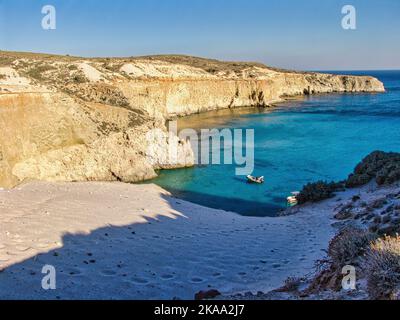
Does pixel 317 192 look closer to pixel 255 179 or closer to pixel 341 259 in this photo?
pixel 255 179

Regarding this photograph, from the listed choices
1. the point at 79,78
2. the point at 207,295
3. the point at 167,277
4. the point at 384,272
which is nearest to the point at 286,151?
the point at 79,78

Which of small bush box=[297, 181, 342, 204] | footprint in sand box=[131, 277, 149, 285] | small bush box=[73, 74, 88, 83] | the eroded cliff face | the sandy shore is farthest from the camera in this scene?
small bush box=[73, 74, 88, 83]

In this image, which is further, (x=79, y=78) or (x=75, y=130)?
(x=79, y=78)

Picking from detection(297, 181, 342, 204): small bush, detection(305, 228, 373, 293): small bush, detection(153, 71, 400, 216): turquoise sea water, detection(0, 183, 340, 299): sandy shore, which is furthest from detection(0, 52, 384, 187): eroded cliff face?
detection(305, 228, 373, 293): small bush

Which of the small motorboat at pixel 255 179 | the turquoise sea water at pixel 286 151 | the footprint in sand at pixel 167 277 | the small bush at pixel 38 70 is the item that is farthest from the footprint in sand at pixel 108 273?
the small bush at pixel 38 70

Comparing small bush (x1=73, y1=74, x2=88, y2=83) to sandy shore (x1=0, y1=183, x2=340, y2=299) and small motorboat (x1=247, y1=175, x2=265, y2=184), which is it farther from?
sandy shore (x1=0, y1=183, x2=340, y2=299)
